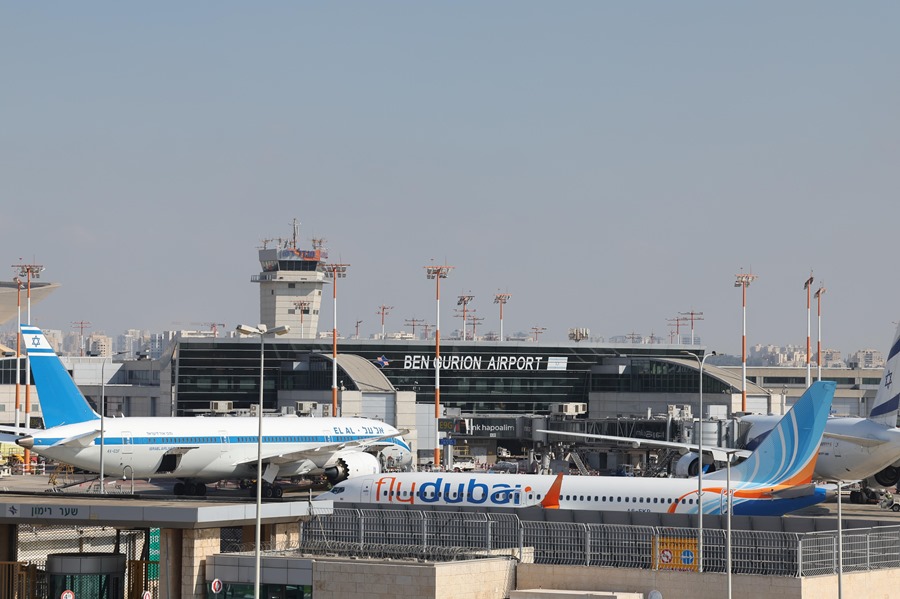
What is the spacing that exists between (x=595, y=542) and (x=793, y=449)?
2507 cm

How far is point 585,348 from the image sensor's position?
473ft

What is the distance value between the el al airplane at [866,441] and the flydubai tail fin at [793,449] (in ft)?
51.4

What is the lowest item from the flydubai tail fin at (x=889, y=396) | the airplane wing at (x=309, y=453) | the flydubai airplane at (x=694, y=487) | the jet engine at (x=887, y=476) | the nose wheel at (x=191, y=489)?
the nose wheel at (x=191, y=489)

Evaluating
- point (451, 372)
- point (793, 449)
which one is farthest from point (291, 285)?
point (793, 449)

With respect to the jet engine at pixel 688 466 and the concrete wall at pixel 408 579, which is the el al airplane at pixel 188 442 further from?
the concrete wall at pixel 408 579

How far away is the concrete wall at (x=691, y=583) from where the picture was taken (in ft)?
116

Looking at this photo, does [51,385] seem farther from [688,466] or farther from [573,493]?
[688,466]

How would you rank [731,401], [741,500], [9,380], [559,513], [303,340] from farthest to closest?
[9,380] → [303,340] → [731,401] → [741,500] → [559,513]

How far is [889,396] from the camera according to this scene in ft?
259

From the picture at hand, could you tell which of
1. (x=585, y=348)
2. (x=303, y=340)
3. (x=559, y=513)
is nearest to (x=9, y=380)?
(x=303, y=340)

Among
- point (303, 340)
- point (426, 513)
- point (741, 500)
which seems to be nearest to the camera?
point (426, 513)

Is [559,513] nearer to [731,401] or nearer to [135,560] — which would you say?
[135,560]

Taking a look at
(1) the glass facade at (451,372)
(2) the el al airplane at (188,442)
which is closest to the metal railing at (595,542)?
(2) the el al airplane at (188,442)

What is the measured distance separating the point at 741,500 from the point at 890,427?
880 inches
